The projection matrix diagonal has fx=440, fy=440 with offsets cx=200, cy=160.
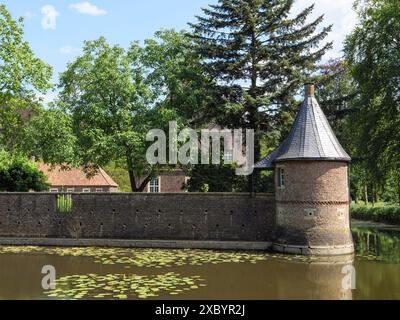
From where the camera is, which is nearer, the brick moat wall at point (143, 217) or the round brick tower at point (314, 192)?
the round brick tower at point (314, 192)

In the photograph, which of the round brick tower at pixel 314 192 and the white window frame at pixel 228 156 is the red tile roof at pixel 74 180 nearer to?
the white window frame at pixel 228 156

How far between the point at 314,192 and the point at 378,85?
11.0 meters

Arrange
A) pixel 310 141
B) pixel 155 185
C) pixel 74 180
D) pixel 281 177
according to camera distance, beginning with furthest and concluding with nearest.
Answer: pixel 74 180, pixel 155 185, pixel 281 177, pixel 310 141

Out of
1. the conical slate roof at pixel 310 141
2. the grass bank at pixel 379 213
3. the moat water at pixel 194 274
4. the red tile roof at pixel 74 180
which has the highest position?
the conical slate roof at pixel 310 141

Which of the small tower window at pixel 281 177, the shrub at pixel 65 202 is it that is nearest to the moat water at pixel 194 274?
the shrub at pixel 65 202

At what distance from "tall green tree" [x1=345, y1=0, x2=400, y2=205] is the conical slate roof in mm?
8255

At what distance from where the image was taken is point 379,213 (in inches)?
1329

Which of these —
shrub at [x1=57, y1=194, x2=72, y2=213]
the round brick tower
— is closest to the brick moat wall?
shrub at [x1=57, y1=194, x2=72, y2=213]

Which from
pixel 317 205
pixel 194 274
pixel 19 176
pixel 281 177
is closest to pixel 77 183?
pixel 19 176

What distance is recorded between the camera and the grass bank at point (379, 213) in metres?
31.3

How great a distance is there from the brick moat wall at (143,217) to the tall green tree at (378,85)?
9.49 m

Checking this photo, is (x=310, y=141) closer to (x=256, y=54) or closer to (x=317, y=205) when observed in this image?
(x=317, y=205)
